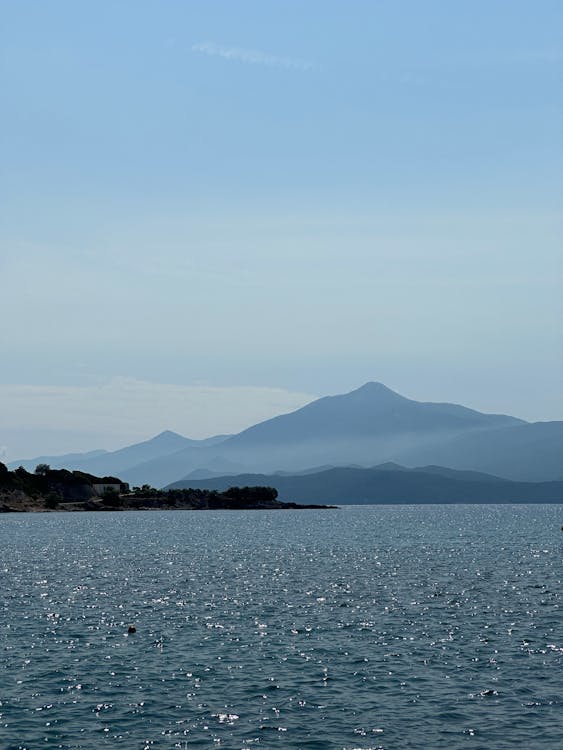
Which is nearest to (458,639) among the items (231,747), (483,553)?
(231,747)

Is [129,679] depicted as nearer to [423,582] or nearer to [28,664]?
[28,664]

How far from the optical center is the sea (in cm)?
4494

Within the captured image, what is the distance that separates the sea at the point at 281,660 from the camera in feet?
147

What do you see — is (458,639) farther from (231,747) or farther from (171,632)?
(231,747)

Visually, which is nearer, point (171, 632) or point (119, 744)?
point (119, 744)

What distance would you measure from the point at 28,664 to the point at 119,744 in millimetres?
19512

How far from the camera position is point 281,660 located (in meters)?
60.8

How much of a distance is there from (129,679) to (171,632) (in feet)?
52.7

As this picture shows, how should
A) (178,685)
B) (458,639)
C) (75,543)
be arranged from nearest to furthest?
(178,685), (458,639), (75,543)

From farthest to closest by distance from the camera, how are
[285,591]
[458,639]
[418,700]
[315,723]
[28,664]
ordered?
[285,591]
[458,639]
[28,664]
[418,700]
[315,723]

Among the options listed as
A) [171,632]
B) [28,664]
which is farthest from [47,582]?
[28,664]

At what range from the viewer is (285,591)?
98.2 m

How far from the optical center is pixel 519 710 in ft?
160

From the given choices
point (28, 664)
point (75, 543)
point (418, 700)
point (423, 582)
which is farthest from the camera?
point (75, 543)
